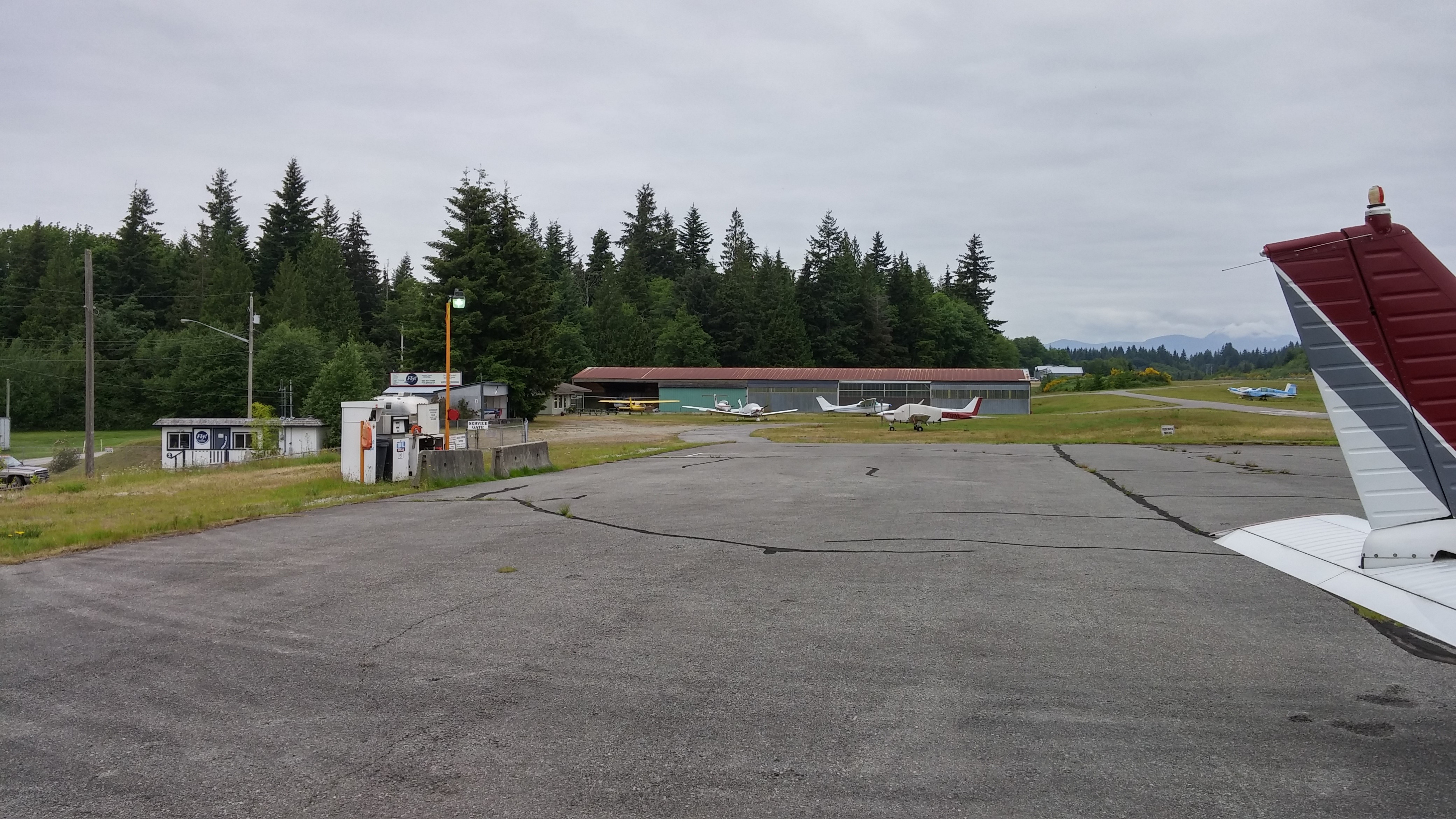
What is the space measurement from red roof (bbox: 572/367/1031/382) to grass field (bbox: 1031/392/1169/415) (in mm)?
4054

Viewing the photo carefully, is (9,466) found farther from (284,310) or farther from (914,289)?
(914,289)

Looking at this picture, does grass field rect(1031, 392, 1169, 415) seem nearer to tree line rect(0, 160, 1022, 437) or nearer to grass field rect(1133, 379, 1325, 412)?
grass field rect(1133, 379, 1325, 412)

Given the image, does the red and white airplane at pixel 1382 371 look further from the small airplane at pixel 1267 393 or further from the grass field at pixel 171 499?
the small airplane at pixel 1267 393

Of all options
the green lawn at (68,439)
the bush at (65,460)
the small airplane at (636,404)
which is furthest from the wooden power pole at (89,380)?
the small airplane at (636,404)

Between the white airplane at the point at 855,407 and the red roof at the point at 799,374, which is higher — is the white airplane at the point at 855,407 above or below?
below

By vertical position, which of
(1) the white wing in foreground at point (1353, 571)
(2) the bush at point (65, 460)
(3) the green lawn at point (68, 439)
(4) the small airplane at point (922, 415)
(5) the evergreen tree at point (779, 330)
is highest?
(5) the evergreen tree at point (779, 330)

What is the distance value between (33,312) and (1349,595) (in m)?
105

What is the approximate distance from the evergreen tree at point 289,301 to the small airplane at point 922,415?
186ft

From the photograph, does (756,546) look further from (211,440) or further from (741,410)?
(741,410)

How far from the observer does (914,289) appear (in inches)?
4520

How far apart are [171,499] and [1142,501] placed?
19.4m

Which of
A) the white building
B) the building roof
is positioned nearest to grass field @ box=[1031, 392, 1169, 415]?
the building roof

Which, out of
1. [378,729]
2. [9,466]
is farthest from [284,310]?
[378,729]

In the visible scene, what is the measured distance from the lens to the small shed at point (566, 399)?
81062 millimetres
